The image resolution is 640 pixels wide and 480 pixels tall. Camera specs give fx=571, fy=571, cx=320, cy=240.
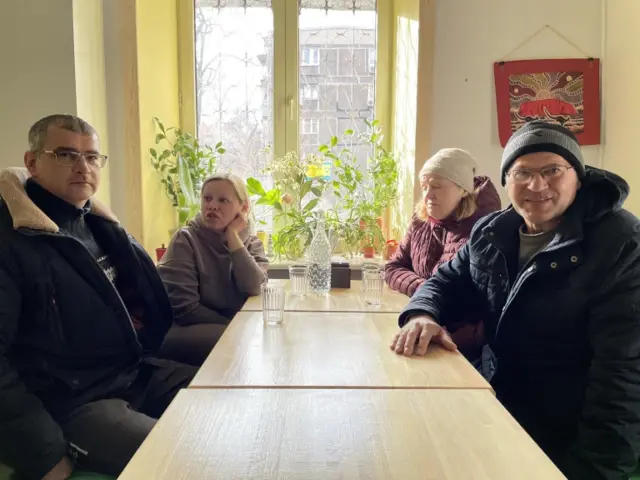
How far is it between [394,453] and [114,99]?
235 cm

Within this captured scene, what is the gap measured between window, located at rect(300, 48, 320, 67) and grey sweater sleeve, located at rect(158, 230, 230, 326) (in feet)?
4.81

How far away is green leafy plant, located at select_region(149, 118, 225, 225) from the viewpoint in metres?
3.02

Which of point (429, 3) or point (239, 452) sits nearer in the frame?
point (239, 452)

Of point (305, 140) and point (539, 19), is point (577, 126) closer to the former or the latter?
point (539, 19)

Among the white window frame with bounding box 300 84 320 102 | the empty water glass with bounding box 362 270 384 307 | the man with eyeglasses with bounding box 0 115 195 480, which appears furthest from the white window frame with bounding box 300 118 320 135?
the man with eyeglasses with bounding box 0 115 195 480

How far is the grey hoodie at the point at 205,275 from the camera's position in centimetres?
224

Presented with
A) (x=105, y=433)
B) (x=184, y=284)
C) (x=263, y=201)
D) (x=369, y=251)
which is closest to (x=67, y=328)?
(x=105, y=433)

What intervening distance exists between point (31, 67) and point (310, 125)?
148 centimetres

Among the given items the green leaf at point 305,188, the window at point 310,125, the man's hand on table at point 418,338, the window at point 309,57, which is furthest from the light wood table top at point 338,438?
the window at point 309,57

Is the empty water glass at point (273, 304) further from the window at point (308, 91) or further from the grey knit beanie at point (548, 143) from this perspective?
the window at point (308, 91)

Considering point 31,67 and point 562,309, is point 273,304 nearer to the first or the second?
point 562,309

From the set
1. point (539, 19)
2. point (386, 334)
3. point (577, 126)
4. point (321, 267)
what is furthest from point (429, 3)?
point (386, 334)

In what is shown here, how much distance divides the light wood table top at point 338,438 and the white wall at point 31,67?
1771 millimetres

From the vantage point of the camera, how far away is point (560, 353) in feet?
4.95
